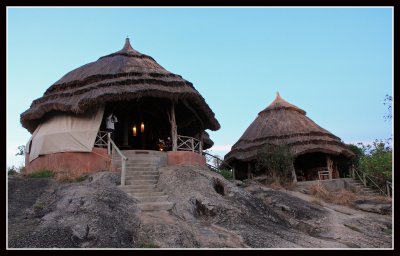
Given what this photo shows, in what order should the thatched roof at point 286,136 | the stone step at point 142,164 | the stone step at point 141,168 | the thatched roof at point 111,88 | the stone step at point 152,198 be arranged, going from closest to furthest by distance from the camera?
1. the stone step at point 152,198
2. the stone step at point 141,168
3. the stone step at point 142,164
4. the thatched roof at point 111,88
5. the thatched roof at point 286,136

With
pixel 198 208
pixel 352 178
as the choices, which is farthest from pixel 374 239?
pixel 352 178

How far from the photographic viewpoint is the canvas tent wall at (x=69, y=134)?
50.9 ft

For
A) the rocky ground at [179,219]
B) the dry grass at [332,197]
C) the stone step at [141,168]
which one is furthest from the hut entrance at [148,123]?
the dry grass at [332,197]

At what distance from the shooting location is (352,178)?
23312mm

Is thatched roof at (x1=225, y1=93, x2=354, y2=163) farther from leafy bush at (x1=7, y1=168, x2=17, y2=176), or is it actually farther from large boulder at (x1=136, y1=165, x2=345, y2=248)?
leafy bush at (x1=7, y1=168, x2=17, y2=176)

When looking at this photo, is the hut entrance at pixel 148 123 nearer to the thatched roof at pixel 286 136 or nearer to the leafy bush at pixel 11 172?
the leafy bush at pixel 11 172

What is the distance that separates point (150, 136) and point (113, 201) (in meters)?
11.2

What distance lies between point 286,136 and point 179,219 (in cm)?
1565

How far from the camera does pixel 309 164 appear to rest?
2742 cm

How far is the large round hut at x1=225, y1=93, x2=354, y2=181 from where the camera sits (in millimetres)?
23750

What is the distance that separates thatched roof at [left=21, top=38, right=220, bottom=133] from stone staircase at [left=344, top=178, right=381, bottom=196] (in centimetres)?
911

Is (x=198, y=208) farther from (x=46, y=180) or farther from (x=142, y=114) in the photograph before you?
(x=142, y=114)

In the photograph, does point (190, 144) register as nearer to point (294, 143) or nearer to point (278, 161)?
point (278, 161)

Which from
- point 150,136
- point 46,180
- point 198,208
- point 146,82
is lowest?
point 198,208
